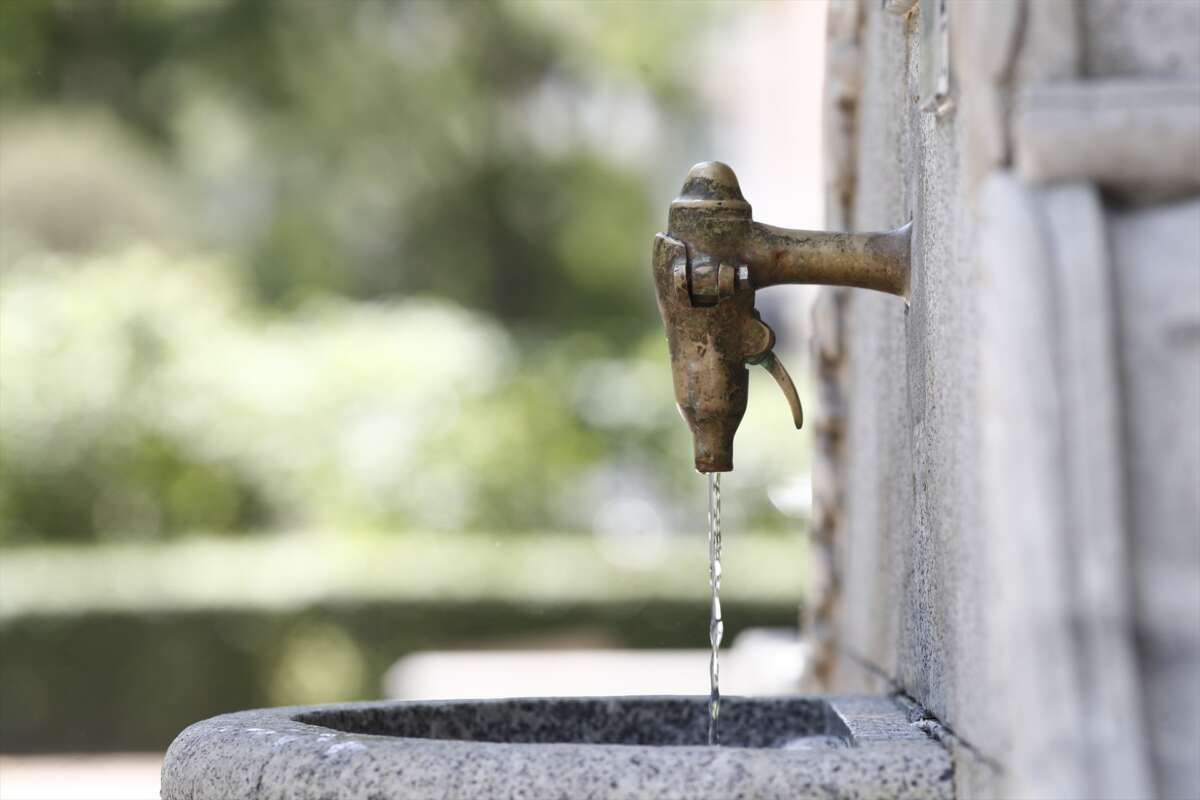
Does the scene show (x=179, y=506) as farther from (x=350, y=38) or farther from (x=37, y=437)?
(x=350, y=38)

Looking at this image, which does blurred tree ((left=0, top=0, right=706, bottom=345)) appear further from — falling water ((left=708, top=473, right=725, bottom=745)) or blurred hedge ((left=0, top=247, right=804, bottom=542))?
falling water ((left=708, top=473, right=725, bottom=745))

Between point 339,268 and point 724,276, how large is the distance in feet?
57.9

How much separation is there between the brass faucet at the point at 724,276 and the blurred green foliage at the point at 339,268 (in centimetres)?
750

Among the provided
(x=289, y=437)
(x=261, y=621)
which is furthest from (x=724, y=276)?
(x=289, y=437)

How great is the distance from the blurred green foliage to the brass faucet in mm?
7497

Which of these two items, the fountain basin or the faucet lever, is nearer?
the fountain basin

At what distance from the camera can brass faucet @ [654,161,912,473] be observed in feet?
5.69

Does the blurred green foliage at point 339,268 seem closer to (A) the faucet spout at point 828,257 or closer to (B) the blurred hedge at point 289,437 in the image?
(B) the blurred hedge at point 289,437

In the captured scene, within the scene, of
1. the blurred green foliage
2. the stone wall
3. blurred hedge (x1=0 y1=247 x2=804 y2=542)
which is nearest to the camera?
the stone wall

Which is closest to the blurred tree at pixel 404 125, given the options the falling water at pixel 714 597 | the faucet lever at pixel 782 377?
the falling water at pixel 714 597

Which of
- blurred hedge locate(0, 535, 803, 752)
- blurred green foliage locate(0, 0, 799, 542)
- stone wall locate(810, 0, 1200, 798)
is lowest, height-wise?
blurred hedge locate(0, 535, 803, 752)

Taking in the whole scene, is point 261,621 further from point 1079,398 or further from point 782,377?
point 1079,398

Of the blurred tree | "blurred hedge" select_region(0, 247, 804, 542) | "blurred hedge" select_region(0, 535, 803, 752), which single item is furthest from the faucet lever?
the blurred tree

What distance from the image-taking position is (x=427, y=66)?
60.3 feet
